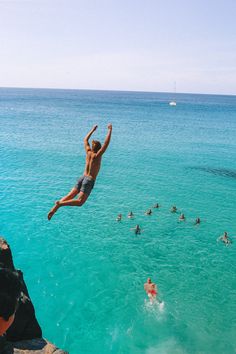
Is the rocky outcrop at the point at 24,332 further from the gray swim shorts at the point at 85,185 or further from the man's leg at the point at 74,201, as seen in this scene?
the gray swim shorts at the point at 85,185

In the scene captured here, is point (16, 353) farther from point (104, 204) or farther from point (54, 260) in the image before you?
point (104, 204)

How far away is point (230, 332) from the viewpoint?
16812mm

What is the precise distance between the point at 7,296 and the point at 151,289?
15.4 m

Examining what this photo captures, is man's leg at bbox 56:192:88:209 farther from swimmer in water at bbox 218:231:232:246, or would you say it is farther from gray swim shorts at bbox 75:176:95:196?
swimmer in water at bbox 218:231:232:246

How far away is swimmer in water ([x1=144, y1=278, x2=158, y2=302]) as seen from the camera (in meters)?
18.9

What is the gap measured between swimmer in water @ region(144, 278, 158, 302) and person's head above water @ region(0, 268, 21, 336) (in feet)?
49.7

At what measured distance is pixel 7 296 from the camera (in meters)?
4.93

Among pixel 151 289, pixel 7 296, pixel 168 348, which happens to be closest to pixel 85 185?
pixel 7 296

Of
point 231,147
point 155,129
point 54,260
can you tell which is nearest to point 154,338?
point 54,260

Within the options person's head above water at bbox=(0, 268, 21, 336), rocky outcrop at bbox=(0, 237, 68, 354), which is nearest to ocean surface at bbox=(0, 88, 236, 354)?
rocky outcrop at bbox=(0, 237, 68, 354)

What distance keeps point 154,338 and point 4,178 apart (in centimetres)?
2864

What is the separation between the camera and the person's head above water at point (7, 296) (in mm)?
4875

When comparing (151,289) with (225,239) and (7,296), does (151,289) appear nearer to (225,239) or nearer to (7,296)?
(225,239)

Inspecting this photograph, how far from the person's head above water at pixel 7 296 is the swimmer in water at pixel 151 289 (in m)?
15.1
